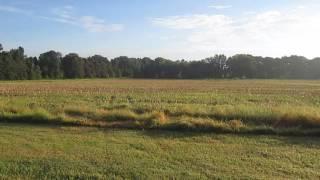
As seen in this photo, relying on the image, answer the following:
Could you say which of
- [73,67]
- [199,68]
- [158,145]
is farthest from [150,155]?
[199,68]

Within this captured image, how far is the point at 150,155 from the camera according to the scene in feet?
37.0

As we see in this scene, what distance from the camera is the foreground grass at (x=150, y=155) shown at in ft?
31.2

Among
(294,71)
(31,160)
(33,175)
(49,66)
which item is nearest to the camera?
(33,175)

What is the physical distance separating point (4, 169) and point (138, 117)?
28.1 ft

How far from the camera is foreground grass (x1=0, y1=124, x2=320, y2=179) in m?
9.51

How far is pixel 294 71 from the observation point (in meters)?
155

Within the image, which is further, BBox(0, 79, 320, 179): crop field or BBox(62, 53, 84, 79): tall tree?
BBox(62, 53, 84, 79): tall tree

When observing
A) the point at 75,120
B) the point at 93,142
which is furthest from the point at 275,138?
the point at 75,120

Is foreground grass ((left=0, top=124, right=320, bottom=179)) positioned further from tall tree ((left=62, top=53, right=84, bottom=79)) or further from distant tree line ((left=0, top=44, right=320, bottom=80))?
distant tree line ((left=0, top=44, right=320, bottom=80))

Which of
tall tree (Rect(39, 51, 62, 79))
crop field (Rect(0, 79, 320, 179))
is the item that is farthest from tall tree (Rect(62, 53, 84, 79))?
crop field (Rect(0, 79, 320, 179))

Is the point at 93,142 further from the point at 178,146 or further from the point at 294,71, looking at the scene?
the point at 294,71

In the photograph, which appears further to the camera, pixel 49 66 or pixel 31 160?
pixel 49 66

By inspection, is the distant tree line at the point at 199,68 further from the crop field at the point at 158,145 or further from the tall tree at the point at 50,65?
the crop field at the point at 158,145

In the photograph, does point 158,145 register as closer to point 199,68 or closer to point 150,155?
point 150,155
